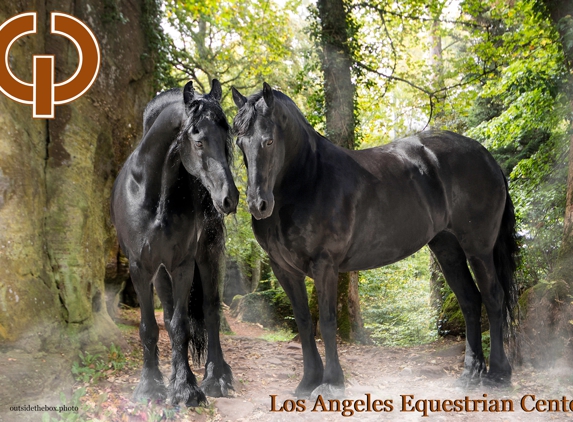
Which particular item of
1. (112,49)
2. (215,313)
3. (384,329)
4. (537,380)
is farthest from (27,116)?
(384,329)

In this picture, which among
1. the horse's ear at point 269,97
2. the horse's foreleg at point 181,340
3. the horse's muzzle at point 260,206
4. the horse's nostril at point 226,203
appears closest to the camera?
the horse's nostril at point 226,203

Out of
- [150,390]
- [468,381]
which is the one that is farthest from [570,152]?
[150,390]

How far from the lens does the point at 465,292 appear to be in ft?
17.7

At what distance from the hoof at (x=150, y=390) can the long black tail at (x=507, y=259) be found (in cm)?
362

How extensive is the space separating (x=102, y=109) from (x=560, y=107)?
6847mm

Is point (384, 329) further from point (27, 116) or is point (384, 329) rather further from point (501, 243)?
point (27, 116)

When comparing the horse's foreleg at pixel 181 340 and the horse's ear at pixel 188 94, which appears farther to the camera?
the horse's foreleg at pixel 181 340

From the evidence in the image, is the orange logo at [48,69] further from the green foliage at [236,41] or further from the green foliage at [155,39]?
the green foliage at [236,41]

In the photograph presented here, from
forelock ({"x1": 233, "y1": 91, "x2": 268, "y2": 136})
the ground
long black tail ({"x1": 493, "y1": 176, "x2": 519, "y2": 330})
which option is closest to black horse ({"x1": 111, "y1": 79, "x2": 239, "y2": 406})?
forelock ({"x1": 233, "y1": 91, "x2": 268, "y2": 136})

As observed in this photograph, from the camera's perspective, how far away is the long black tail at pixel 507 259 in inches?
207

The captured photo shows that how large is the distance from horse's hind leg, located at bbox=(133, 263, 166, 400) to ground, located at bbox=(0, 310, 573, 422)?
0.14m

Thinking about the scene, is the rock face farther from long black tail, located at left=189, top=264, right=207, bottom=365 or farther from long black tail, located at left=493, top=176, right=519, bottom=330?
long black tail, located at left=493, top=176, right=519, bottom=330

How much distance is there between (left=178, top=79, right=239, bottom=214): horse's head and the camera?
3529 mm

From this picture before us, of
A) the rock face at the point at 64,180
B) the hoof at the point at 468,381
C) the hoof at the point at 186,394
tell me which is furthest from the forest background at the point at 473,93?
the rock face at the point at 64,180
